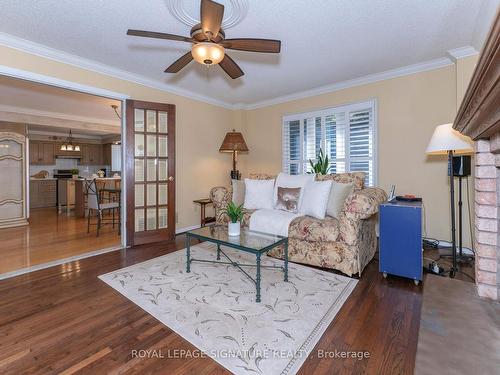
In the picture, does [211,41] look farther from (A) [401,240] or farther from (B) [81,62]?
(A) [401,240]

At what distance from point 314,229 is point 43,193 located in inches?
317

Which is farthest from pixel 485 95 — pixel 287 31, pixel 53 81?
pixel 53 81

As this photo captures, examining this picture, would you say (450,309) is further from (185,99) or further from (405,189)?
(185,99)

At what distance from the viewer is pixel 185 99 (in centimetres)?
442

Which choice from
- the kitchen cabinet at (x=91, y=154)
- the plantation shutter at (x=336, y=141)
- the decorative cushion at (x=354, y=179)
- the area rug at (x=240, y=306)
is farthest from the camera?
the kitchen cabinet at (x=91, y=154)

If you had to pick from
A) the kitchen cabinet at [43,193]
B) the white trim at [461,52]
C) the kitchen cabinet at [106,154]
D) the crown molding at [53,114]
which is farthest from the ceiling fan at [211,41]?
the kitchen cabinet at [106,154]

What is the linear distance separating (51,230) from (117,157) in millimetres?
4219

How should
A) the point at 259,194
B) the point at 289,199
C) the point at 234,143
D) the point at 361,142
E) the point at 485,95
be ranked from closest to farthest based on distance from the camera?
the point at 485,95, the point at 289,199, the point at 259,194, the point at 361,142, the point at 234,143

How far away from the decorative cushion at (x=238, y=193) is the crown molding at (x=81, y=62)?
1906 millimetres

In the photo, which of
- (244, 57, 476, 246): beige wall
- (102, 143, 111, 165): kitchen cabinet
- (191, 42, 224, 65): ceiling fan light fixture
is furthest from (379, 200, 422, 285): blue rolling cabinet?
(102, 143, 111, 165): kitchen cabinet

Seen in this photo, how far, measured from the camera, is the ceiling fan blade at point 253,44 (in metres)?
2.00

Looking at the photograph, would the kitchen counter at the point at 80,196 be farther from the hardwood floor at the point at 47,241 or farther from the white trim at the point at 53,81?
the white trim at the point at 53,81

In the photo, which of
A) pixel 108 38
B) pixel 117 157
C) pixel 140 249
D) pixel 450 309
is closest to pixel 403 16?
pixel 450 309

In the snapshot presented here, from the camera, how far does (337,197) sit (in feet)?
9.43
